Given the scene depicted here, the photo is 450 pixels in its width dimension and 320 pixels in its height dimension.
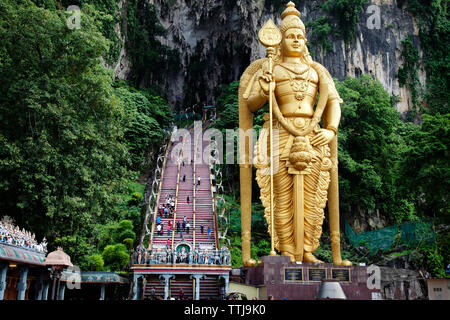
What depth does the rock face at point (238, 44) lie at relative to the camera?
2706 cm

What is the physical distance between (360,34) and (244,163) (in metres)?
21.5

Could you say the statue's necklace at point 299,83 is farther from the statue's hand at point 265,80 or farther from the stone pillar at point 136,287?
the stone pillar at point 136,287

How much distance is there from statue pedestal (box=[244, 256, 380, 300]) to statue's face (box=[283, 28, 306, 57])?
13.8 feet

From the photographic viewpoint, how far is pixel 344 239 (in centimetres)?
1775

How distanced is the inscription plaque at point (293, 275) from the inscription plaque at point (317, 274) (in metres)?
0.17

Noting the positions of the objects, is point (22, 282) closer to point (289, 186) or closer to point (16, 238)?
point (16, 238)

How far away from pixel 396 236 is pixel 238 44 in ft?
70.3

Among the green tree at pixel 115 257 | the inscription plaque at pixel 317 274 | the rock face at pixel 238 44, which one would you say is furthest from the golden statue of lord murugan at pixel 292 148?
the rock face at pixel 238 44

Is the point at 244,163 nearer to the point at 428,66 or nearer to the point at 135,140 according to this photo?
the point at 135,140

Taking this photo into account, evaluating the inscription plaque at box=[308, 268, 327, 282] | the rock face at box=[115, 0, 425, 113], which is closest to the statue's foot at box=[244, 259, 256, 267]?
the inscription plaque at box=[308, 268, 327, 282]

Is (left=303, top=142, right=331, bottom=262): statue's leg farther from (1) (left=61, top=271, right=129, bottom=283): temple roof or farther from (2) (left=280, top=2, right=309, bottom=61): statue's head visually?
(1) (left=61, top=271, right=129, bottom=283): temple roof

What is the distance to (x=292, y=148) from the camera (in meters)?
8.64

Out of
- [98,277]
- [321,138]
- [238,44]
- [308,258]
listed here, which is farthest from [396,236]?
[238,44]
